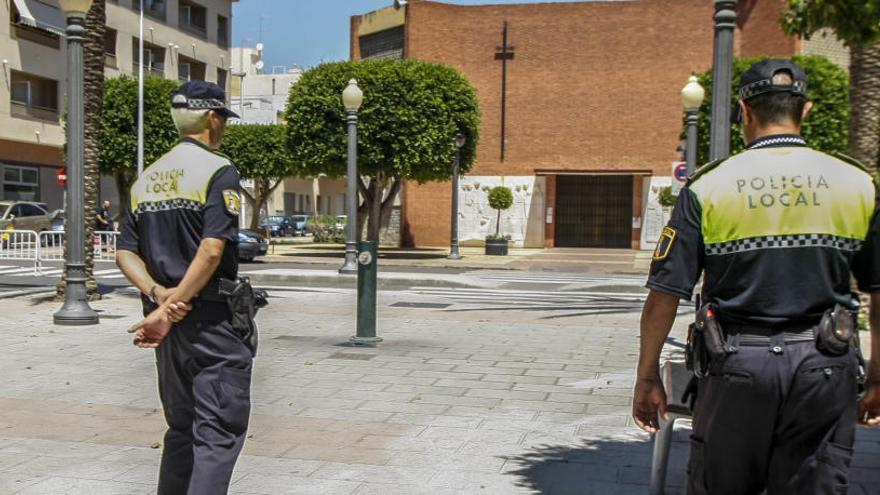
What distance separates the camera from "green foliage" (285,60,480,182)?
1131 inches

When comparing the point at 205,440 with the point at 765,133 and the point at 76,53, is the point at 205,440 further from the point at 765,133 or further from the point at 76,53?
the point at 76,53

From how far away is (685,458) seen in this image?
5180mm

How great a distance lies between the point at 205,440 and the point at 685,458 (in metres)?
3.01

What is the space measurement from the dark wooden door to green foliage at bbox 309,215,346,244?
10070 millimetres

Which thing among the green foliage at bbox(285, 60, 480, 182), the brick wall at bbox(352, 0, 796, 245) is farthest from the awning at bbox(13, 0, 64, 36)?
the brick wall at bbox(352, 0, 796, 245)

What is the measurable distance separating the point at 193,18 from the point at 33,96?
14.2 meters

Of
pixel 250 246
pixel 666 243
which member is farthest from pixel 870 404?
pixel 250 246

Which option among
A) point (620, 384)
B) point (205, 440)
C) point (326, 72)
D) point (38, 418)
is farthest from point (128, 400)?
point (326, 72)

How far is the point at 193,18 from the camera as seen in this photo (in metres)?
49.9

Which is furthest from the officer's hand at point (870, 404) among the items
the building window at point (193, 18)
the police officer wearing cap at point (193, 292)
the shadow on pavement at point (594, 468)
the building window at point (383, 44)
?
the building window at point (193, 18)

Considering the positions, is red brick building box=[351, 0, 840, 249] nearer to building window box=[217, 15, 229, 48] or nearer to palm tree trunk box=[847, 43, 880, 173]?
building window box=[217, 15, 229, 48]

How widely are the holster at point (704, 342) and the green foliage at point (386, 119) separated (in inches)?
1015

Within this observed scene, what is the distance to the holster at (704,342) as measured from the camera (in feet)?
8.90

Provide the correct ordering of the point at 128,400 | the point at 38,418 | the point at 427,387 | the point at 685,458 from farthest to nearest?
the point at 427,387
the point at 128,400
the point at 38,418
the point at 685,458
